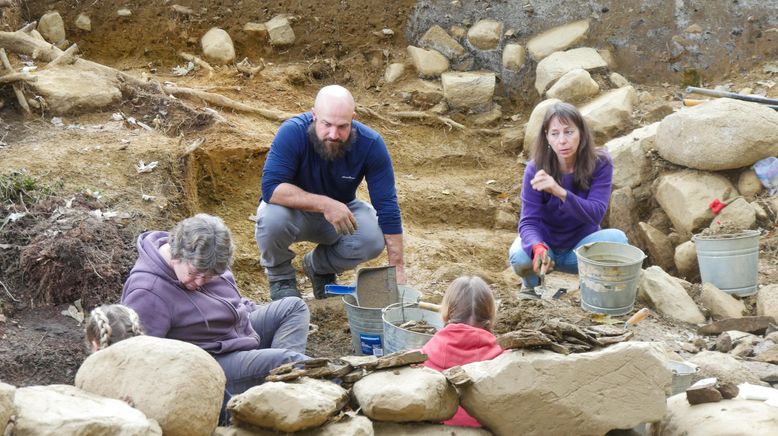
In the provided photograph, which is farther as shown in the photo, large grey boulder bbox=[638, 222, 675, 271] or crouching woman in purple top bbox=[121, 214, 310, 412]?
large grey boulder bbox=[638, 222, 675, 271]

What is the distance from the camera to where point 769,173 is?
6.92 metres

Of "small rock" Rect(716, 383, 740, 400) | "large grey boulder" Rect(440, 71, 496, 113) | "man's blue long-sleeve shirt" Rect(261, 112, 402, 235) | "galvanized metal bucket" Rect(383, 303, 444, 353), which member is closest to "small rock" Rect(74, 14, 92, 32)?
"large grey boulder" Rect(440, 71, 496, 113)

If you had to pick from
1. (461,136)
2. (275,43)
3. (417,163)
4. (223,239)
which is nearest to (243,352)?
(223,239)

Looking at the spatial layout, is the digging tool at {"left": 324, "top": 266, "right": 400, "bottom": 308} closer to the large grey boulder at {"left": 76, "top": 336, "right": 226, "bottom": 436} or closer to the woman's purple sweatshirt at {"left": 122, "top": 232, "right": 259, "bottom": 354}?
the woman's purple sweatshirt at {"left": 122, "top": 232, "right": 259, "bottom": 354}

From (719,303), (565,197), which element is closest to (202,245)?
(565,197)

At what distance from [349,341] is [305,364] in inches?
83.8

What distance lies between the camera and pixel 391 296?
5160mm

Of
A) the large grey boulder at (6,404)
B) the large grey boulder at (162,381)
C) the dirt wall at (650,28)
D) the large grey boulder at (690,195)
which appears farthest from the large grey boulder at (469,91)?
the large grey boulder at (6,404)

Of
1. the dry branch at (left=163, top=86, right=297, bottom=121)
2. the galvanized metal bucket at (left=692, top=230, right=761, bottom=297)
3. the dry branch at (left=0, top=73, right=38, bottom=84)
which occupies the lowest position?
the galvanized metal bucket at (left=692, top=230, right=761, bottom=297)

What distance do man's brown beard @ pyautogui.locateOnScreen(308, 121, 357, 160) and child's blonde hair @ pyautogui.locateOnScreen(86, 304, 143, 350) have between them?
2095mm

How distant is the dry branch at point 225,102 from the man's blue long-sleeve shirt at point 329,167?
2747 millimetres

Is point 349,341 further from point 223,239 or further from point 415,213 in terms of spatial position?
point 415,213

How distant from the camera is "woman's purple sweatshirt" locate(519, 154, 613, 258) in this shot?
18.5 feet

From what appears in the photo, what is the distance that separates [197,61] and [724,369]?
6.45 metres
